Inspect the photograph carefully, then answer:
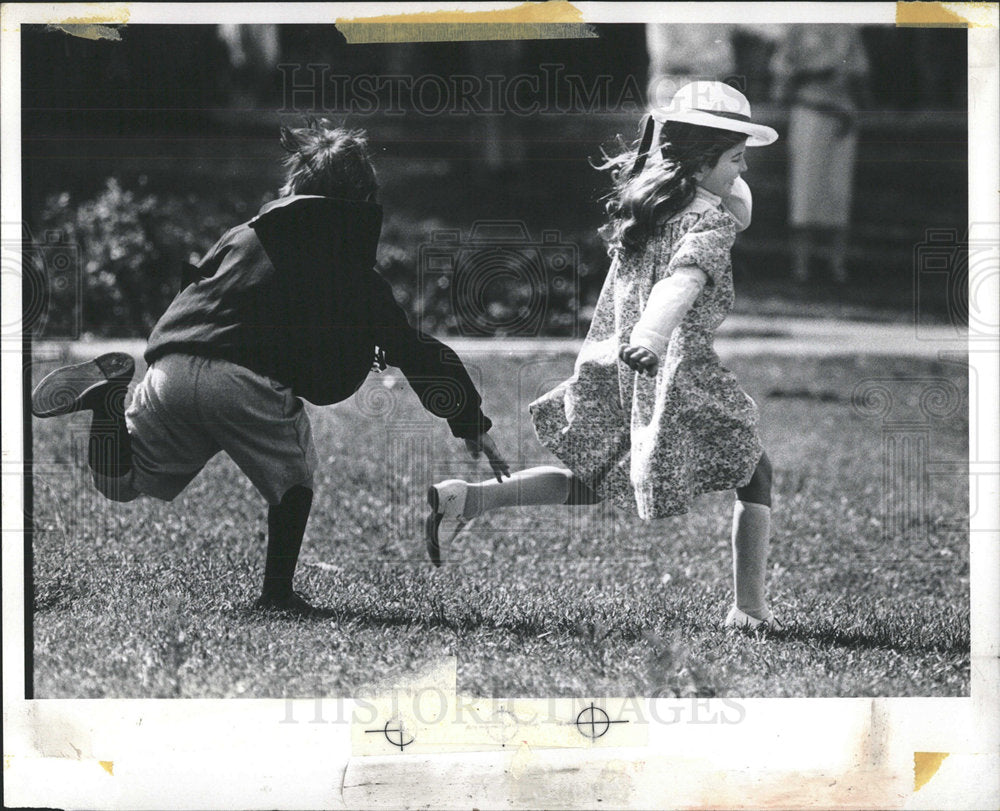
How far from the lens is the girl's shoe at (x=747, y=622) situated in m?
3.83

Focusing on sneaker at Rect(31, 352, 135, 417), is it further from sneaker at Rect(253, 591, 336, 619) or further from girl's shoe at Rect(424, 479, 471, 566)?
girl's shoe at Rect(424, 479, 471, 566)

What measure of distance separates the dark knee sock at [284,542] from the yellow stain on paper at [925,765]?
6.13ft

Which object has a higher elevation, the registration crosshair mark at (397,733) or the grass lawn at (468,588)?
the grass lawn at (468,588)

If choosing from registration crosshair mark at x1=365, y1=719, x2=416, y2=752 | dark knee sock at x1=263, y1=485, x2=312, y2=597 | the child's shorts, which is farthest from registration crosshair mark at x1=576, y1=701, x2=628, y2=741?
the child's shorts

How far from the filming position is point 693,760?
11.6ft

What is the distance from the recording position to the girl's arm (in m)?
3.54

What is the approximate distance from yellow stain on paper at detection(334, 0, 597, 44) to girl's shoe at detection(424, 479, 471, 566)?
51.8 inches

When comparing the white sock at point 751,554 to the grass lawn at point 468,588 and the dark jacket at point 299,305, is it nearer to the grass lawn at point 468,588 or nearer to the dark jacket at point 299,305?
the grass lawn at point 468,588

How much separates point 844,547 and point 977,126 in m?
1.54

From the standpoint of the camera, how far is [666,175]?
370 centimetres

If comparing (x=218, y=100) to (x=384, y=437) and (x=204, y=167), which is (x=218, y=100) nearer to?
(x=204, y=167)

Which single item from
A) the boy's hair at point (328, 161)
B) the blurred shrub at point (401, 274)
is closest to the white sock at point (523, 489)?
the blurred shrub at point (401, 274)

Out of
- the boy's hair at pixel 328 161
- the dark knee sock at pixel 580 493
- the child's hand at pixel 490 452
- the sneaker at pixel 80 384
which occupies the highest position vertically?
the boy's hair at pixel 328 161

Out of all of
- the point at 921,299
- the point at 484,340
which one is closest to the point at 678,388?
the point at 484,340
